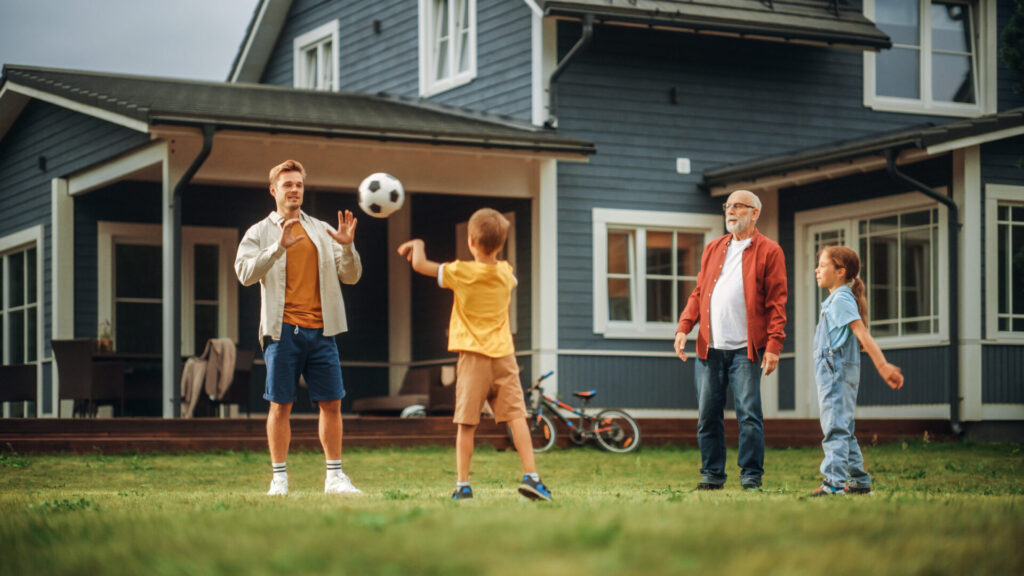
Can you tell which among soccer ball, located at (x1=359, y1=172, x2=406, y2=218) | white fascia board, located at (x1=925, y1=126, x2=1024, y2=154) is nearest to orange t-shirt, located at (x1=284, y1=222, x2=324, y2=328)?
soccer ball, located at (x1=359, y1=172, x2=406, y2=218)

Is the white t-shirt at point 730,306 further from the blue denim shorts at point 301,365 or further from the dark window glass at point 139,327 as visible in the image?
the dark window glass at point 139,327

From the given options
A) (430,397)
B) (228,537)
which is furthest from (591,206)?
(228,537)

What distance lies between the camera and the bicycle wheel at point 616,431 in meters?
13.5

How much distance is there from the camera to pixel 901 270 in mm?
15109

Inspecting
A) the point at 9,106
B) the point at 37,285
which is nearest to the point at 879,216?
the point at 37,285

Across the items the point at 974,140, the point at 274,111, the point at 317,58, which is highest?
the point at 317,58

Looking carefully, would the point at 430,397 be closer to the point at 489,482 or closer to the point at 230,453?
the point at 230,453

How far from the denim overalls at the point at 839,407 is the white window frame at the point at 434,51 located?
33.2ft

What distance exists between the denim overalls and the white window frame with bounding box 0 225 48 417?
1112cm

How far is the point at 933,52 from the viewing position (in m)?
17.6

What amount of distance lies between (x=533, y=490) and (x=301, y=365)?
65.1 inches

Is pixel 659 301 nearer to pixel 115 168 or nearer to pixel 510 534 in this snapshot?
pixel 115 168

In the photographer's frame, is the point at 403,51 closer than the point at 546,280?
No

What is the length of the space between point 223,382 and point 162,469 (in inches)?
137
